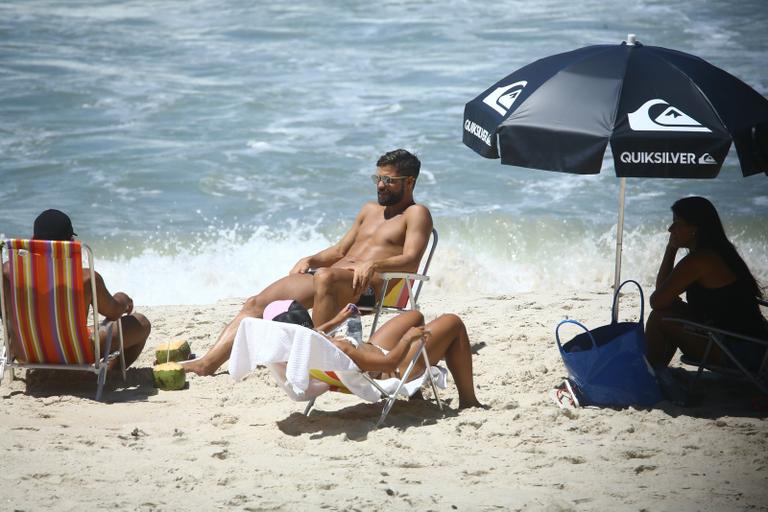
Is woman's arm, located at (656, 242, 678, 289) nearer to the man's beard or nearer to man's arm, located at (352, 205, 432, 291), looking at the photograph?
man's arm, located at (352, 205, 432, 291)

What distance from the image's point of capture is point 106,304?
5.06 m

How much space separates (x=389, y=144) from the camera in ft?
44.6

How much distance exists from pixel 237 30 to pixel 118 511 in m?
15.5

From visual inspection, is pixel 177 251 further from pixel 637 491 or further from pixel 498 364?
pixel 637 491

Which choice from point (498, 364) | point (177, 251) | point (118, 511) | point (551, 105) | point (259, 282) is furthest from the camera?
point (177, 251)

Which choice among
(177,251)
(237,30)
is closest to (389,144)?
(177,251)

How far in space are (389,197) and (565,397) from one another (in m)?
1.78

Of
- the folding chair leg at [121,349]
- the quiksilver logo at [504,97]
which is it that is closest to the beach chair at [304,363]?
the folding chair leg at [121,349]

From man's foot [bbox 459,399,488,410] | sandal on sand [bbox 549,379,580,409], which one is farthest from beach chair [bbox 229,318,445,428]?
sandal on sand [bbox 549,379,580,409]

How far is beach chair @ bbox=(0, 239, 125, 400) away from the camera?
479 centimetres

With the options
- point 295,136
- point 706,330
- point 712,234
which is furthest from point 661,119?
point 295,136

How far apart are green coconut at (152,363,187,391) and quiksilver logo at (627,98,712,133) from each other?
2.67 metres

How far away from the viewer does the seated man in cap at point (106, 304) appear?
4891mm

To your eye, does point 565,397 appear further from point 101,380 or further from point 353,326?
point 101,380
